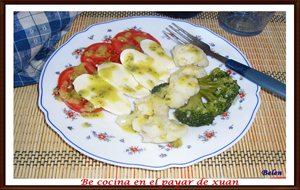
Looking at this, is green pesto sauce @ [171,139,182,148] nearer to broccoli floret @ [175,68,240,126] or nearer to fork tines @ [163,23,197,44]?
broccoli floret @ [175,68,240,126]

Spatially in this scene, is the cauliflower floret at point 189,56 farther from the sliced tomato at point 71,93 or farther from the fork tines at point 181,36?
the sliced tomato at point 71,93

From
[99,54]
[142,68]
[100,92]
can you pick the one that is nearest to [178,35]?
[142,68]

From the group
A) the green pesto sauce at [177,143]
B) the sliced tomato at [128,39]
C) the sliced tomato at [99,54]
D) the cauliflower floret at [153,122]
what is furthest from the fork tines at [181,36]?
the green pesto sauce at [177,143]

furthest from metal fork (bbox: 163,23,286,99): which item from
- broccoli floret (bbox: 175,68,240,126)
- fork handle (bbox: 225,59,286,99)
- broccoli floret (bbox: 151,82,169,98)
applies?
broccoli floret (bbox: 151,82,169,98)

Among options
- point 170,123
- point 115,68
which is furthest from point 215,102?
point 115,68

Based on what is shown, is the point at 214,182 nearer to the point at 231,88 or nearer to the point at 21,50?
the point at 231,88

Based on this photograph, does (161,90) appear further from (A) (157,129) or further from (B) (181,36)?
(B) (181,36)

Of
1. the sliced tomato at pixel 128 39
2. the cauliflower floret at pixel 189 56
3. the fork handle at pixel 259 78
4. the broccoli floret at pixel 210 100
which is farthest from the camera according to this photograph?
the sliced tomato at pixel 128 39
